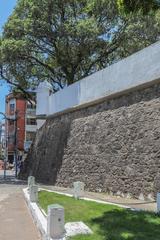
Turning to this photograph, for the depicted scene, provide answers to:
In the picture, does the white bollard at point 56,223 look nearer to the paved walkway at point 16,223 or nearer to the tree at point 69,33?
the paved walkway at point 16,223

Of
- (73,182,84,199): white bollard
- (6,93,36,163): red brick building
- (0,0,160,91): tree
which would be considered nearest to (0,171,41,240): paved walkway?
(73,182,84,199): white bollard

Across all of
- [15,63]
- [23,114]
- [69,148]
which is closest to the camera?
[69,148]

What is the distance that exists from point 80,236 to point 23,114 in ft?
299

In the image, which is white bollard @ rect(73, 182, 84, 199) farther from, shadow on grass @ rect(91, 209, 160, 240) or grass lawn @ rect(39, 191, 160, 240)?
shadow on grass @ rect(91, 209, 160, 240)

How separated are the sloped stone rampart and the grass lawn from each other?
Answer: 5.05 m

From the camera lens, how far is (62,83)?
1825 inches

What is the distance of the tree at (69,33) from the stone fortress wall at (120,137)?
10.1m

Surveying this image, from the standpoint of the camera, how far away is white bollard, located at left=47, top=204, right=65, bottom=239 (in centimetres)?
902

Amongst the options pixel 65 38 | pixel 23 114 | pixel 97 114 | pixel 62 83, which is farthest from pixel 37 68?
pixel 23 114

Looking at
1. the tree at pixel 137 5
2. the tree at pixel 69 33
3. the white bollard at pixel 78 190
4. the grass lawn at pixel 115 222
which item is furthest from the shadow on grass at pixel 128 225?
the tree at pixel 69 33

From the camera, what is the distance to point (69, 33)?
38719 millimetres

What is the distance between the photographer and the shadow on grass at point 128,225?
29.5ft

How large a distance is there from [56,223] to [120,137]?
1269cm

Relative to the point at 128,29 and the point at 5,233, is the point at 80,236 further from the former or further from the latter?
the point at 128,29
